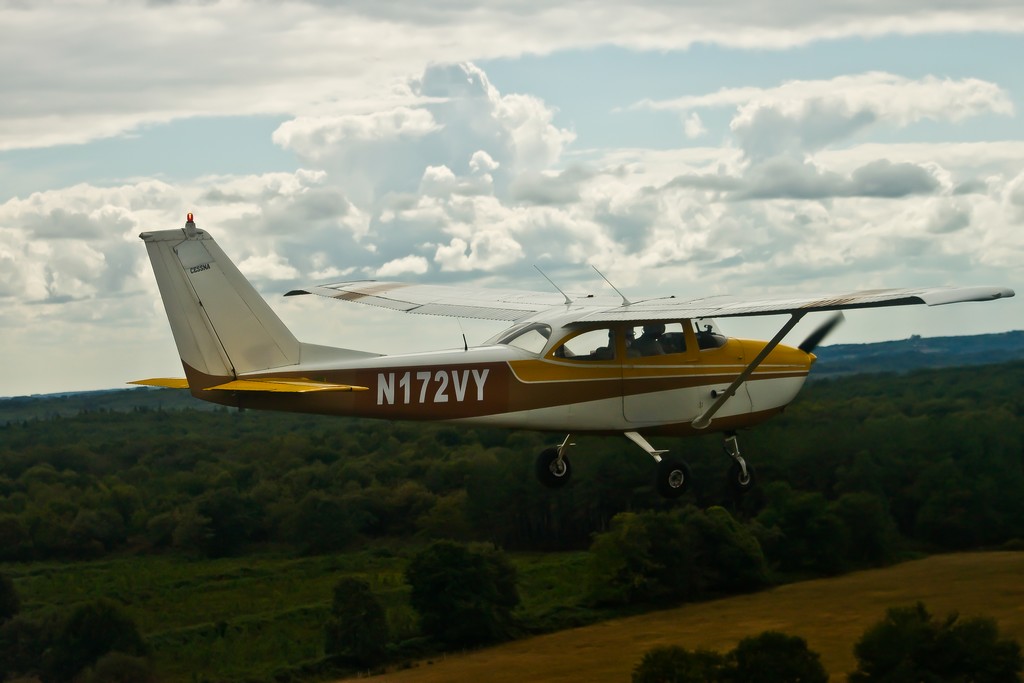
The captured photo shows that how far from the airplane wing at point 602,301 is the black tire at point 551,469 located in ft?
7.74

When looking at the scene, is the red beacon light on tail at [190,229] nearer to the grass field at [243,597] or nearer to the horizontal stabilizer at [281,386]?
the horizontal stabilizer at [281,386]

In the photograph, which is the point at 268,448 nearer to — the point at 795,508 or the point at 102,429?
the point at 102,429

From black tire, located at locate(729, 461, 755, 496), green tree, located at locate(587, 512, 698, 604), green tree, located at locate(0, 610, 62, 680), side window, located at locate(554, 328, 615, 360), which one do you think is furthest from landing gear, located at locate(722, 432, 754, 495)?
green tree, located at locate(0, 610, 62, 680)

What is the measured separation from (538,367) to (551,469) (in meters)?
2.18

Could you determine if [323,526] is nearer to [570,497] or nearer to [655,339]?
[570,497]

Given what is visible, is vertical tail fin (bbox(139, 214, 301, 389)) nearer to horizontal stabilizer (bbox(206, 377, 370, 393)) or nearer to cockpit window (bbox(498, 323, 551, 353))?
horizontal stabilizer (bbox(206, 377, 370, 393))

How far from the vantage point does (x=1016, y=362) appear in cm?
14425

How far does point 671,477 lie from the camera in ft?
62.7

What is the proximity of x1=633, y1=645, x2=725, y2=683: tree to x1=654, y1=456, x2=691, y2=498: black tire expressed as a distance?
44737mm

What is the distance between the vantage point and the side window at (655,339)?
18.5 metres

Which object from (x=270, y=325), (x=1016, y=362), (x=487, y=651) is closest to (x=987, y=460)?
(x=487, y=651)

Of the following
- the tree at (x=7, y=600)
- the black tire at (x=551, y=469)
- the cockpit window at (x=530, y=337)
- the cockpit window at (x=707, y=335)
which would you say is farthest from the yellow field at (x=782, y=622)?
the cockpit window at (x=530, y=337)

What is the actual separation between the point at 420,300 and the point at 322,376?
554 centimetres

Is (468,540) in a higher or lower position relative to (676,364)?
lower
